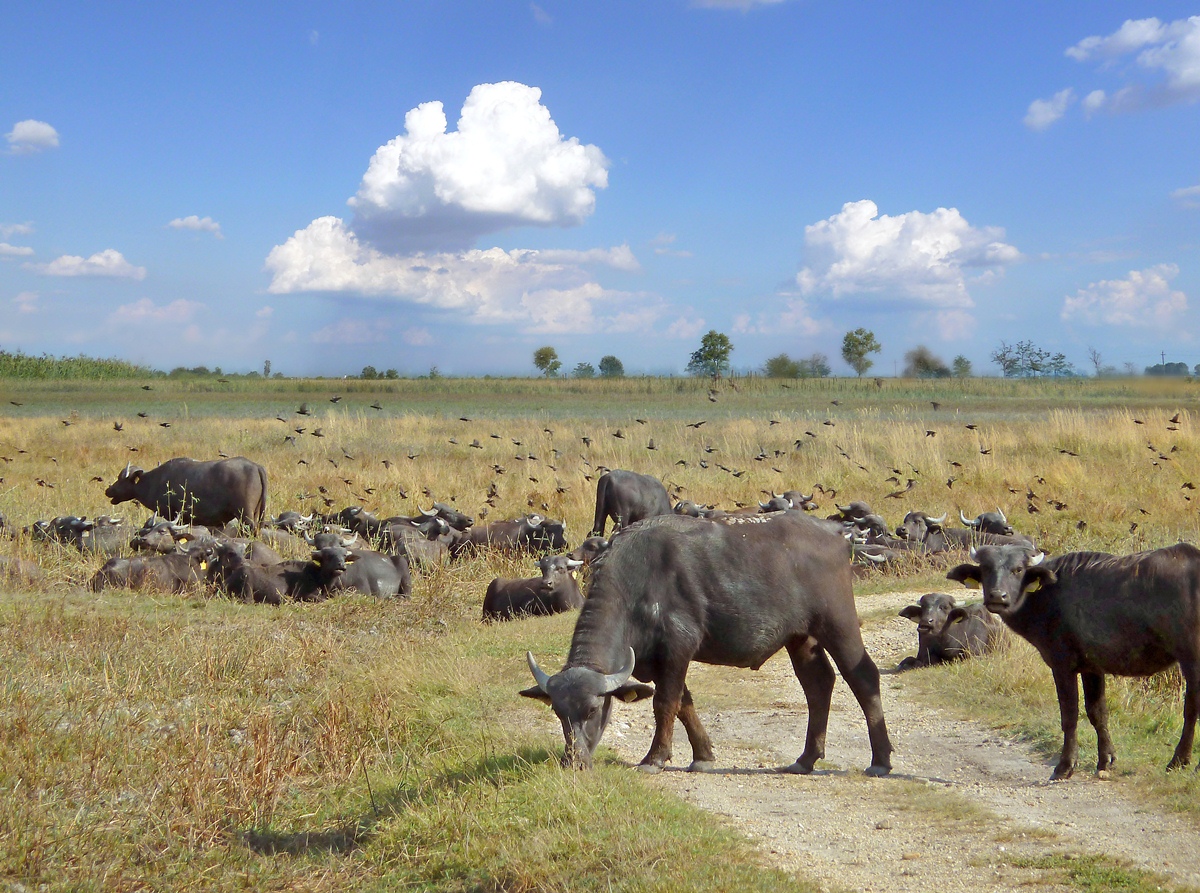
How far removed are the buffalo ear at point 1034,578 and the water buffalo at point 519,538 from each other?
9.58m

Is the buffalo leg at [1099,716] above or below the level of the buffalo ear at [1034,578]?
below

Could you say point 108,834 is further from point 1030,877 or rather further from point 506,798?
point 1030,877

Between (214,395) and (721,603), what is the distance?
5883 cm

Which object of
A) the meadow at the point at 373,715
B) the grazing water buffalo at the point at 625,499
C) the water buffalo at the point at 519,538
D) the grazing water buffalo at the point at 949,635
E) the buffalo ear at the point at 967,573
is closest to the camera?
the meadow at the point at 373,715

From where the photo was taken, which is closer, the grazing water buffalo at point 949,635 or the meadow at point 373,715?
the meadow at point 373,715

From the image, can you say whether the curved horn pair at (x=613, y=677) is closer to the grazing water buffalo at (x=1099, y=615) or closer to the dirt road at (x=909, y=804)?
the dirt road at (x=909, y=804)

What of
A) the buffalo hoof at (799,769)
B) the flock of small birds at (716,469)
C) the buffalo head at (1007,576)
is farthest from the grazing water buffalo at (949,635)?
the flock of small birds at (716,469)

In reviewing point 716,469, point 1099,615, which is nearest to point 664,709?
point 1099,615

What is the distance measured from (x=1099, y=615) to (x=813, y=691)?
193 centimetres

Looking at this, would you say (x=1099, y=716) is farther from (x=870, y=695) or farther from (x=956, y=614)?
(x=956, y=614)

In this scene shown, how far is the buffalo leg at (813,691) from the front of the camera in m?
7.15

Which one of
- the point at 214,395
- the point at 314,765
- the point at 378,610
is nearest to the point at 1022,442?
the point at 378,610

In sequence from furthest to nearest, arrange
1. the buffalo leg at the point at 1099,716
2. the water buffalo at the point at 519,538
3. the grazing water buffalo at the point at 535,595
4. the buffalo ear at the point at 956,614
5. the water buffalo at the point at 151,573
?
the water buffalo at the point at 519,538
the water buffalo at the point at 151,573
the grazing water buffalo at the point at 535,595
the buffalo ear at the point at 956,614
the buffalo leg at the point at 1099,716

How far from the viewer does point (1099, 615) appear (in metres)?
7.17
